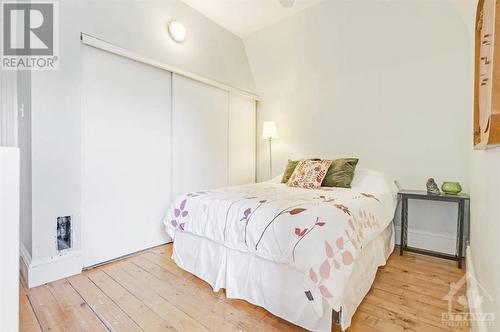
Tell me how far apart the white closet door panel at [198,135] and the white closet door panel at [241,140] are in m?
0.14

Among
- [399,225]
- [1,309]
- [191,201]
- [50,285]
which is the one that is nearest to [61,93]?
[191,201]

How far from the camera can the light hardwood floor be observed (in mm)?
1366

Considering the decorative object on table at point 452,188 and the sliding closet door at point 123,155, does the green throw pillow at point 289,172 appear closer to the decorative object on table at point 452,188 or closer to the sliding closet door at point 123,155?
the sliding closet door at point 123,155

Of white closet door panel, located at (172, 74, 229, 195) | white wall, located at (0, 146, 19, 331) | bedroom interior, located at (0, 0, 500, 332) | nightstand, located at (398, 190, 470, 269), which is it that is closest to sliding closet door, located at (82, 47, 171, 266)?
bedroom interior, located at (0, 0, 500, 332)

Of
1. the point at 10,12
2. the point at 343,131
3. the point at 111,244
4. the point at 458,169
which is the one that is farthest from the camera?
the point at 343,131

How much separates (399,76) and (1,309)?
10.9 ft

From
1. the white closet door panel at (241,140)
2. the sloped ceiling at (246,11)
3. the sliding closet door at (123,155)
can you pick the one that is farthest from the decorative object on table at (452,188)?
the sliding closet door at (123,155)

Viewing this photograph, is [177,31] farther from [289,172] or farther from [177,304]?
[177,304]

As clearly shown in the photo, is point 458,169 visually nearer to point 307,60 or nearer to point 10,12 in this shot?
point 307,60

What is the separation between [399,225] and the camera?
2.69 m

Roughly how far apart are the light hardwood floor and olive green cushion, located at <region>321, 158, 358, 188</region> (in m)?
0.89

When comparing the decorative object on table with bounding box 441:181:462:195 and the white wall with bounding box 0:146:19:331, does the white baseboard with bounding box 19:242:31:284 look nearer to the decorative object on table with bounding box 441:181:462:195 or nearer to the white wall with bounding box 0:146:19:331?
the white wall with bounding box 0:146:19:331

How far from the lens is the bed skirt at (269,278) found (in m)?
1.31

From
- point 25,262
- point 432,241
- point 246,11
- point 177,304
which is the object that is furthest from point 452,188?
point 25,262
